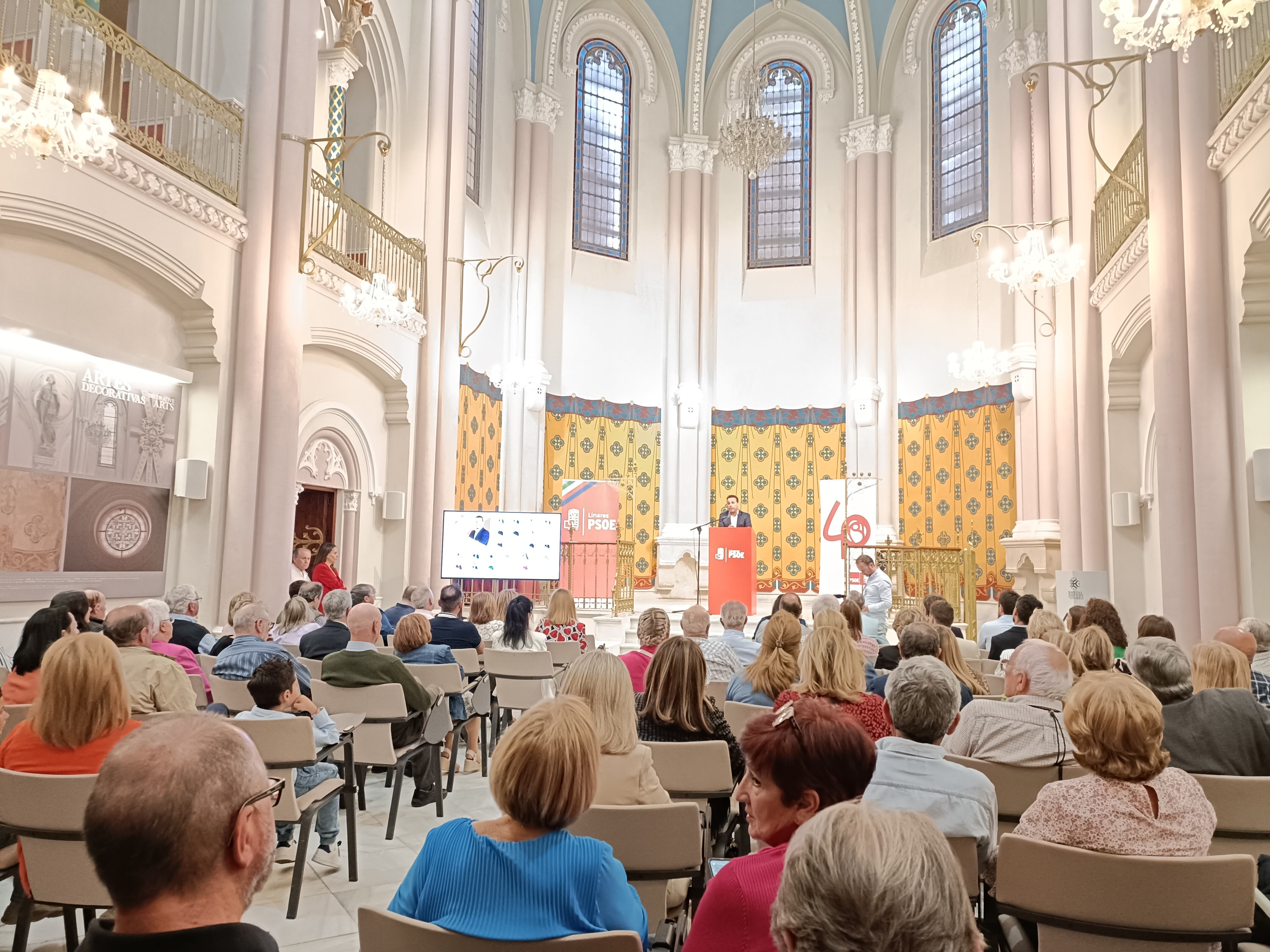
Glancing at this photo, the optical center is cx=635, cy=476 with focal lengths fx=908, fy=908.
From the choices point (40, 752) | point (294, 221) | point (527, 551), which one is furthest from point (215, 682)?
point (527, 551)

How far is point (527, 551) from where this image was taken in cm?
1092

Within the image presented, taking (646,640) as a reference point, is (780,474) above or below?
above

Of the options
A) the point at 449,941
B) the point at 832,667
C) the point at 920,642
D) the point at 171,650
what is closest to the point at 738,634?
the point at 920,642

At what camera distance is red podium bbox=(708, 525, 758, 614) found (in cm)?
1223

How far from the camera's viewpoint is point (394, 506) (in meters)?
11.0

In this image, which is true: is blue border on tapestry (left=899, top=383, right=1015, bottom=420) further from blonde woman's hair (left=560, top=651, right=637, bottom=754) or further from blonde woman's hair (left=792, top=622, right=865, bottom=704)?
blonde woman's hair (left=560, top=651, right=637, bottom=754)

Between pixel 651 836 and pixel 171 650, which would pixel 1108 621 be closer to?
pixel 651 836

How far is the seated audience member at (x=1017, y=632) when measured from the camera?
575 cm

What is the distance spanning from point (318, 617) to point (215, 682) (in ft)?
7.71

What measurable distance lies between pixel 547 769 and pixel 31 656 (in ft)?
9.36

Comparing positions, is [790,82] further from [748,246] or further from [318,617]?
[318,617]

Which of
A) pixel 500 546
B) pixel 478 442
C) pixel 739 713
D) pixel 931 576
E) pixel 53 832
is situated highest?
pixel 478 442

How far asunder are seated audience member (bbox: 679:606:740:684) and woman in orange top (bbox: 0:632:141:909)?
2.73 metres

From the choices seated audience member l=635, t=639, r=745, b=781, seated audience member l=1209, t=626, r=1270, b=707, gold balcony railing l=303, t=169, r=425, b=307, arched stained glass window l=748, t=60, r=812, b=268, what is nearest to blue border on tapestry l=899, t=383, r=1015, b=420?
arched stained glass window l=748, t=60, r=812, b=268
